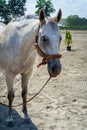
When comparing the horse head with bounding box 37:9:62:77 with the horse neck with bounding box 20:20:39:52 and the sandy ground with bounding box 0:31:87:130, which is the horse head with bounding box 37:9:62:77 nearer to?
the horse neck with bounding box 20:20:39:52

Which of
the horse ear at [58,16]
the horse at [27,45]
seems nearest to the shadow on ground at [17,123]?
the horse at [27,45]

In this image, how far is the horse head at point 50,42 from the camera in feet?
11.6

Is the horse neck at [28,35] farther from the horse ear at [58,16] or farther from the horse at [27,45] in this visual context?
the horse ear at [58,16]

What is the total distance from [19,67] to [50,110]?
52.5 inches

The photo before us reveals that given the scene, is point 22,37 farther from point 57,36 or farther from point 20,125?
point 20,125

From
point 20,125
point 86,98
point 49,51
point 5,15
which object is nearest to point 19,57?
point 49,51

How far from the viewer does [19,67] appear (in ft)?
14.9

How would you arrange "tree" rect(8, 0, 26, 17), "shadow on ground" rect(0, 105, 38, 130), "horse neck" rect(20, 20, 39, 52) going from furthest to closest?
1. "tree" rect(8, 0, 26, 17)
2. "shadow on ground" rect(0, 105, 38, 130)
3. "horse neck" rect(20, 20, 39, 52)

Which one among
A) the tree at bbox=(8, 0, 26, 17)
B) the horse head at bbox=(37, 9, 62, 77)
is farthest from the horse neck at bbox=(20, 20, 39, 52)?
the tree at bbox=(8, 0, 26, 17)

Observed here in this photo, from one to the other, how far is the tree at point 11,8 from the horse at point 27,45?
42377 millimetres

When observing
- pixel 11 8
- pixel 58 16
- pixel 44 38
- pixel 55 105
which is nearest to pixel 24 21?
pixel 58 16

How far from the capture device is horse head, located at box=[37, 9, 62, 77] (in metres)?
3.52

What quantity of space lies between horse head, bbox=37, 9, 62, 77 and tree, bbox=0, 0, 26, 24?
43366 millimetres

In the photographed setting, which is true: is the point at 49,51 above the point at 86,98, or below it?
above
